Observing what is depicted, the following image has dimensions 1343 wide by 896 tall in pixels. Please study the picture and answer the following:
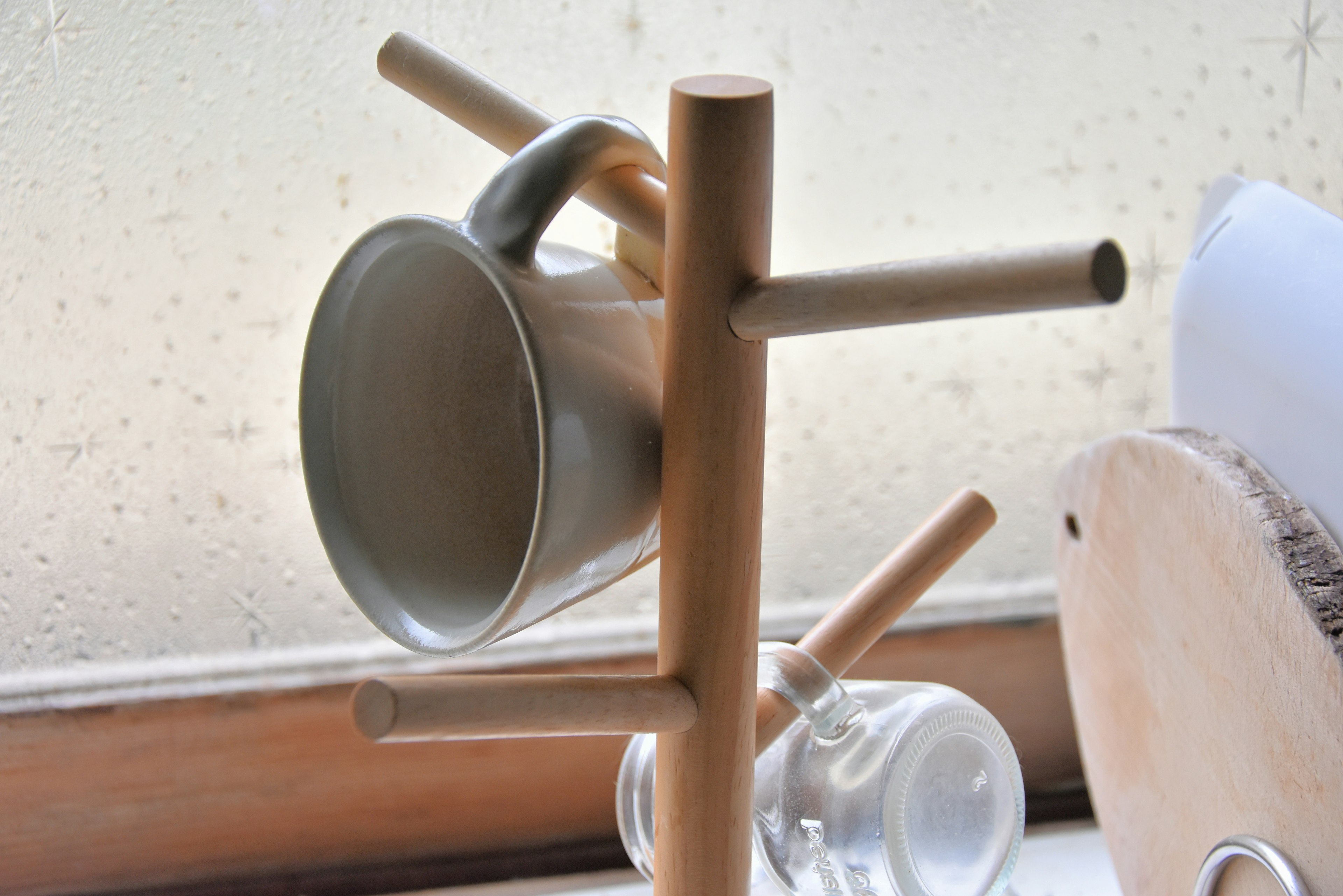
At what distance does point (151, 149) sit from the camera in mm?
434

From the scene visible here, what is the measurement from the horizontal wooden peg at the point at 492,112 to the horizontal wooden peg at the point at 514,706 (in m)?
0.11

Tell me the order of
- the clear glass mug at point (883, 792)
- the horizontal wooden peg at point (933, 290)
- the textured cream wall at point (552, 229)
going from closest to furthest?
the horizontal wooden peg at point (933, 290) → the clear glass mug at point (883, 792) → the textured cream wall at point (552, 229)

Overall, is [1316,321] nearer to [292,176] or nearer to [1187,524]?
[1187,524]

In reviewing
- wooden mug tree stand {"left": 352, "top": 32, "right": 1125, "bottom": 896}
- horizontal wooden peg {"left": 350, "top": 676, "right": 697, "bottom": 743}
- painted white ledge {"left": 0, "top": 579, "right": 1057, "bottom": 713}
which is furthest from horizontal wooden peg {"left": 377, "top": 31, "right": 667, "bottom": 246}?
painted white ledge {"left": 0, "top": 579, "right": 1057, "bottom": 713}

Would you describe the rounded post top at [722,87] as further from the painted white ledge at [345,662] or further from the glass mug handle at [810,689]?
the painted white ledge at [345,662]

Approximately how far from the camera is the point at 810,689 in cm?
31

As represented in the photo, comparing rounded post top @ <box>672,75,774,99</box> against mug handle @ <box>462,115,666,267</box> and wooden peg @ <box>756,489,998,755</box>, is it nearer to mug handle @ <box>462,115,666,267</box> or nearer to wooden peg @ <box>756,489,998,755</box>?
mug handle @ <box>462,115,666,267</box>

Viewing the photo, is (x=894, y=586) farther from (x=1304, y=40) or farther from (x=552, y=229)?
(x=1304, y=40)

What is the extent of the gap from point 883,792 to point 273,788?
286mm

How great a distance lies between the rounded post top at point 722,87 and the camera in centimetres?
25

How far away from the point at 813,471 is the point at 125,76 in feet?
1.05

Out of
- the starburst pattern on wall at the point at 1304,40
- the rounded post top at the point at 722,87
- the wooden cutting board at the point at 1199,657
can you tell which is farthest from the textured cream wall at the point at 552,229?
the rounded post top at the point at 722,87

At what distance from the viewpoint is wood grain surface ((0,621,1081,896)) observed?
0.46m

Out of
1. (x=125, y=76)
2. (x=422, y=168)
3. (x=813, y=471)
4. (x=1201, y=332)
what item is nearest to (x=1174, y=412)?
(x=1201, y=332)
